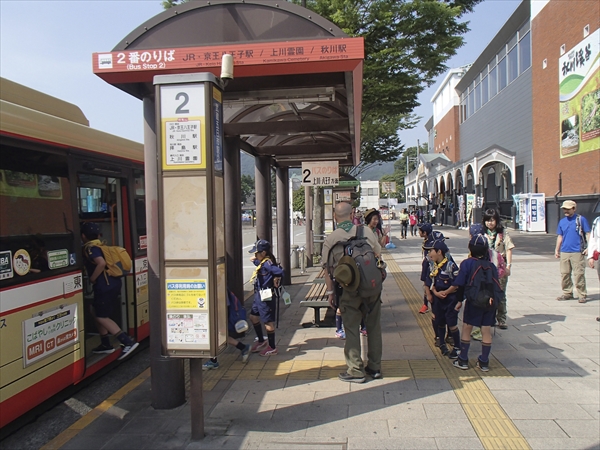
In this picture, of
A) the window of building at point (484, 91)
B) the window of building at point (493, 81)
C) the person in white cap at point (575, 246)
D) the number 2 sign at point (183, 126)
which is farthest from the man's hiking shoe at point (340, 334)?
the window of building at point (484, 91)

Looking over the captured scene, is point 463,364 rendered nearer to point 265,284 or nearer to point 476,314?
point 476,314

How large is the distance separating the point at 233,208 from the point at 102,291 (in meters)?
2.50

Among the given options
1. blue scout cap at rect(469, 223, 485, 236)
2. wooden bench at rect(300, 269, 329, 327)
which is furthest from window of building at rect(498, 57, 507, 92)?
blue scout cap at rect(469, 223, 485, 236)

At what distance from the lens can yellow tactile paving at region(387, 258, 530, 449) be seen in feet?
11.8

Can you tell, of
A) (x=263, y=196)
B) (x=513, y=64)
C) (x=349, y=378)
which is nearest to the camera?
(x=349, y=378)

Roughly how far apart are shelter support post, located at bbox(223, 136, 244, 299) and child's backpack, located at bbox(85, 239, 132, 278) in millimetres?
1970

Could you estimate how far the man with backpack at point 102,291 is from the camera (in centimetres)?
528

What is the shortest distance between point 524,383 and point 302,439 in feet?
7.74

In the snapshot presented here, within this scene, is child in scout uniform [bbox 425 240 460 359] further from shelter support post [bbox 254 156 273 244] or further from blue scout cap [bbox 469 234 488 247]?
shelter support post [bbox 254 156 273 244]

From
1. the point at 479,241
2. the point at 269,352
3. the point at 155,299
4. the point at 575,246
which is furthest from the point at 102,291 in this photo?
the point at 575,246

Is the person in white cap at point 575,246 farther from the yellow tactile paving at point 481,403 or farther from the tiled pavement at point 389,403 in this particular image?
the yellow tactile paving at point 481,403

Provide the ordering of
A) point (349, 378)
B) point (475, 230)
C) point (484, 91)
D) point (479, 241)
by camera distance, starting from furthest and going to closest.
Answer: point (484, 91) → point (475, 230) → point (479, 241) → point (349, 378)

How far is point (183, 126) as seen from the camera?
3580mm

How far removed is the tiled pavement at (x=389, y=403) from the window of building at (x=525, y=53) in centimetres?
2708
